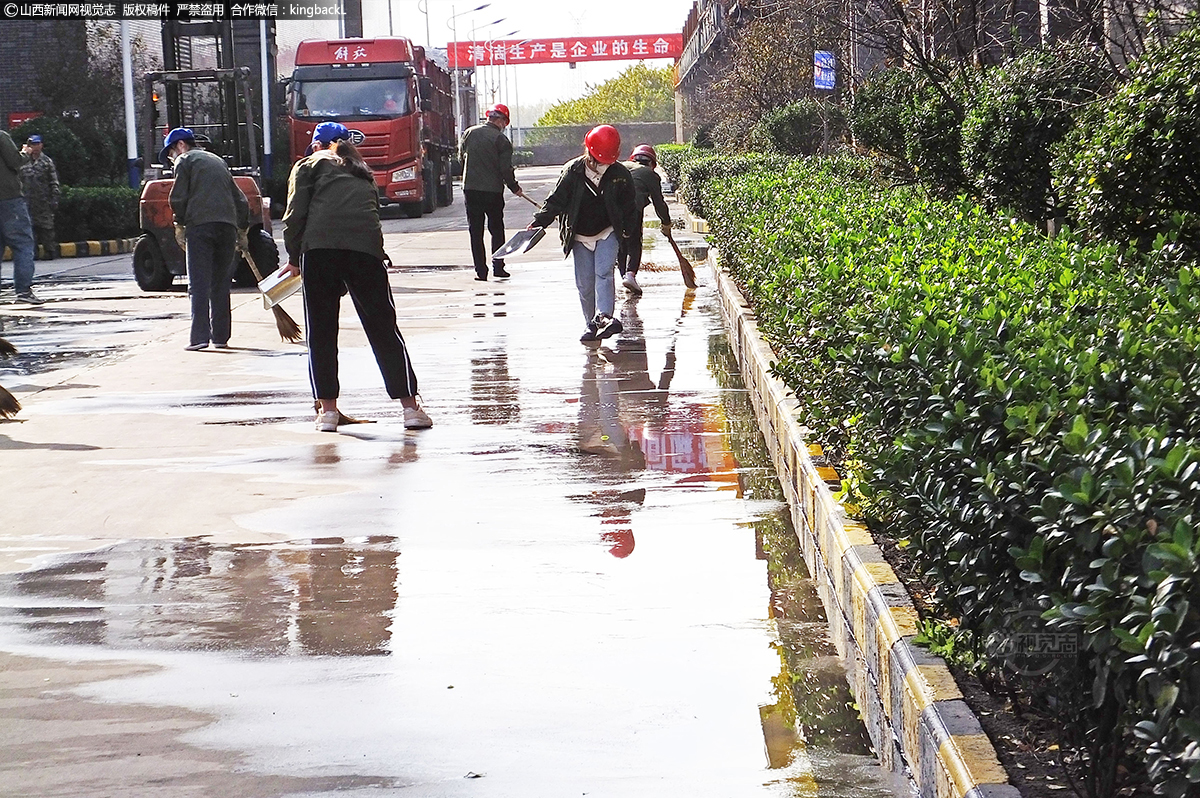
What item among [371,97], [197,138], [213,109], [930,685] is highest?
[371,97]

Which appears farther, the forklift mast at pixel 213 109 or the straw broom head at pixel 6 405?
the forklift mast at pixel 213 109

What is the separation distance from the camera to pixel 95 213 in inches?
1127

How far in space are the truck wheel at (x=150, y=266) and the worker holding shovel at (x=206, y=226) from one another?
19.1 feet

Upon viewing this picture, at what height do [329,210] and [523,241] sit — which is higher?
[329,210]

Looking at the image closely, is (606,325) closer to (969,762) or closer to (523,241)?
(523,241)

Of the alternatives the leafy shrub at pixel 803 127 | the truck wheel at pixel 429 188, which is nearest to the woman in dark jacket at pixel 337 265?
the leafy shrub at pixel 803 127

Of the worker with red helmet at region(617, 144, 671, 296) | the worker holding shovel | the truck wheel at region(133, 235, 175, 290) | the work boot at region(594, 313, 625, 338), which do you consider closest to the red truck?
the truck wheel at region(133, 235, 175, 290)

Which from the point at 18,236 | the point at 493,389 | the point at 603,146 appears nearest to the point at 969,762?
the point at 493,389

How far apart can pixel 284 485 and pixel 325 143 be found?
248 cm

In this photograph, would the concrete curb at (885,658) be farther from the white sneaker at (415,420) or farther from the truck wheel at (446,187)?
the truck wheel at (446,187)

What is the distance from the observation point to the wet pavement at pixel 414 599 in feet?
13.9

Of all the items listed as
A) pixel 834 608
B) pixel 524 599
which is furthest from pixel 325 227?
pixel 834 608

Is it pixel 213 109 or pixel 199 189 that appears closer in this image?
pixel 199 189

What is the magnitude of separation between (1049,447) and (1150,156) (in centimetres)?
419
